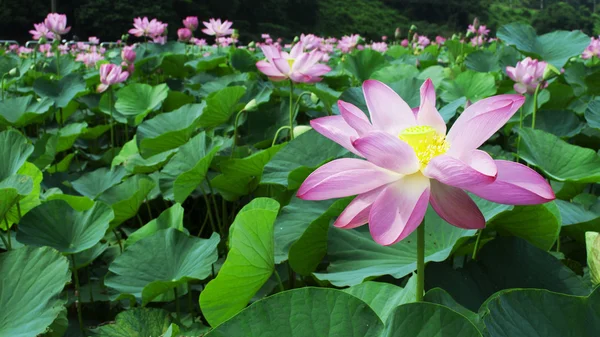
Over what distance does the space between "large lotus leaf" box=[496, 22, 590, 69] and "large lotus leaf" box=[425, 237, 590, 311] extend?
46.8 inches

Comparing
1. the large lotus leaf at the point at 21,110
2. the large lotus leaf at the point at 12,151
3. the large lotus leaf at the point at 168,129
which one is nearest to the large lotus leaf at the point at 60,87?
the large lotus leaf at the point at 21,110

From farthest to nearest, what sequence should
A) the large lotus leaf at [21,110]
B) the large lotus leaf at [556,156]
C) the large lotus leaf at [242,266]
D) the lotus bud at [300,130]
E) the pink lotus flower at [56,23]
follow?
the pink lotus flower at [56,23] → the large lotus leaf at [21,110] → the lotus bud at [300,130] → the large lotus leaf at [556,156] → the large lotus leaf at [242,266]

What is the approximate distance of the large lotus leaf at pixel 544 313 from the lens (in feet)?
1.30

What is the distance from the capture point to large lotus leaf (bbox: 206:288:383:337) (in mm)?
390

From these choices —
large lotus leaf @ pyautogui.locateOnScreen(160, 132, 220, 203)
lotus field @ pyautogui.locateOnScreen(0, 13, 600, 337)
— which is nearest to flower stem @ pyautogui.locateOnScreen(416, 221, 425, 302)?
lotus field @ pyautogui.locateOnScreen(0, 13, 600, 337)

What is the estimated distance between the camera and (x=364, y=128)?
0.46m

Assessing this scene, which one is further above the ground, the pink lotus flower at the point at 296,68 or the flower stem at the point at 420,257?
the flower stem at the point at 420,257

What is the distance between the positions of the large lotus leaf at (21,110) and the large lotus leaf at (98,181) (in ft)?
1.45

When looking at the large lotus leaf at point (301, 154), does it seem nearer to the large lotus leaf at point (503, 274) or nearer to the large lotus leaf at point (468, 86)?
the large lotus leaf at point (503, 274)

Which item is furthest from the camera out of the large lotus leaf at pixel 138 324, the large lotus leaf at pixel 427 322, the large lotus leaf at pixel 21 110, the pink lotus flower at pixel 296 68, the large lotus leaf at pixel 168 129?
the large lotus leaf at pixel 21 110

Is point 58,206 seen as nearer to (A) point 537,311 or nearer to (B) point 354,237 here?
(B) point 354,237

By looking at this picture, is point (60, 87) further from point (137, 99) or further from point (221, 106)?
point (221, 106)

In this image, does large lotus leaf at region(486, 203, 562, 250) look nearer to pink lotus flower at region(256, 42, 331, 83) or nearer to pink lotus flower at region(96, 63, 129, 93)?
pink lotus flower at region(256, 42, 331, 83)

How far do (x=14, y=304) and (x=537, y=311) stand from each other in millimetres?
602
